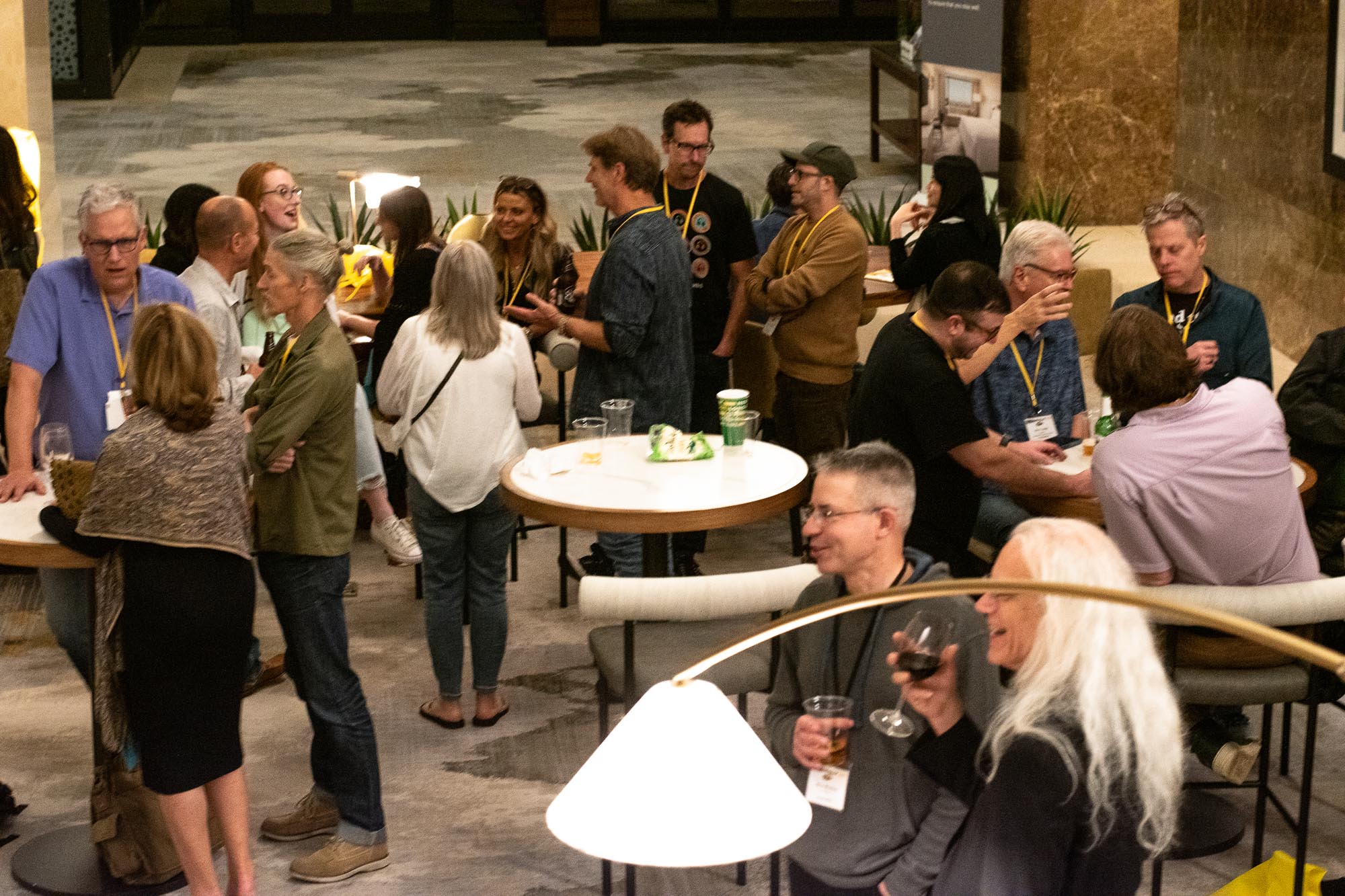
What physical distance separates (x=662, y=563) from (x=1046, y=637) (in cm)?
253

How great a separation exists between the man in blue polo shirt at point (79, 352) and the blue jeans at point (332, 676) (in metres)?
0.56

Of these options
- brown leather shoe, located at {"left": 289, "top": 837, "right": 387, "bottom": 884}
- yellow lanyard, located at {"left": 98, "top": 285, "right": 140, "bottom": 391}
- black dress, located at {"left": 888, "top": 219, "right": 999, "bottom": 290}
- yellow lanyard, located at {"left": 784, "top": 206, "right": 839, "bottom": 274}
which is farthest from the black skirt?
black dress, located at {"left": 888, "top": 219, "right": 999, "bottom": 290}

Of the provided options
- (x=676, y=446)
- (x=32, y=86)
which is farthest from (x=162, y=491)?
(x=32, y=86)

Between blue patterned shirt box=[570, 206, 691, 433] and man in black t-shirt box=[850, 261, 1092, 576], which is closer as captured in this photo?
man in black t-shirt box=[850, 261, 1092, 576]

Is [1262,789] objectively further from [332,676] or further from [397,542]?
[397,542]

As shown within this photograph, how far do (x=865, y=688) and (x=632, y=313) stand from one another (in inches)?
91.8

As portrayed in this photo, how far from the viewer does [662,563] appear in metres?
5.07

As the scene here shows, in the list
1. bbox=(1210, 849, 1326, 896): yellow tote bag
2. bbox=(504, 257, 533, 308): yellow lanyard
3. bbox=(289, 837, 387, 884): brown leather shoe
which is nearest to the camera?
bbox=(1210, 849, 1326, 896): yellow tote bag

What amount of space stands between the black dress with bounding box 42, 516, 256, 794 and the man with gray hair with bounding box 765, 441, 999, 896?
1.32 meters

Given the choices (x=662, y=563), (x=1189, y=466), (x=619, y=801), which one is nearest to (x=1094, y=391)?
(x=662, y=563)

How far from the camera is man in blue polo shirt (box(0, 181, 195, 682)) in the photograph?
169 inches

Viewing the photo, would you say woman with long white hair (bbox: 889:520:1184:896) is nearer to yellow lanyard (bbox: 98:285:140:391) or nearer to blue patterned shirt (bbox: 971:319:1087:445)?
blue patterned shirt (bbox: 971:319:1087:445)

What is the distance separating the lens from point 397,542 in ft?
19.4

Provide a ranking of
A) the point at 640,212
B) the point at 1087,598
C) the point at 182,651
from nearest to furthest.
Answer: the point at 1087,598
the point at 182,651
the point at 640,212
